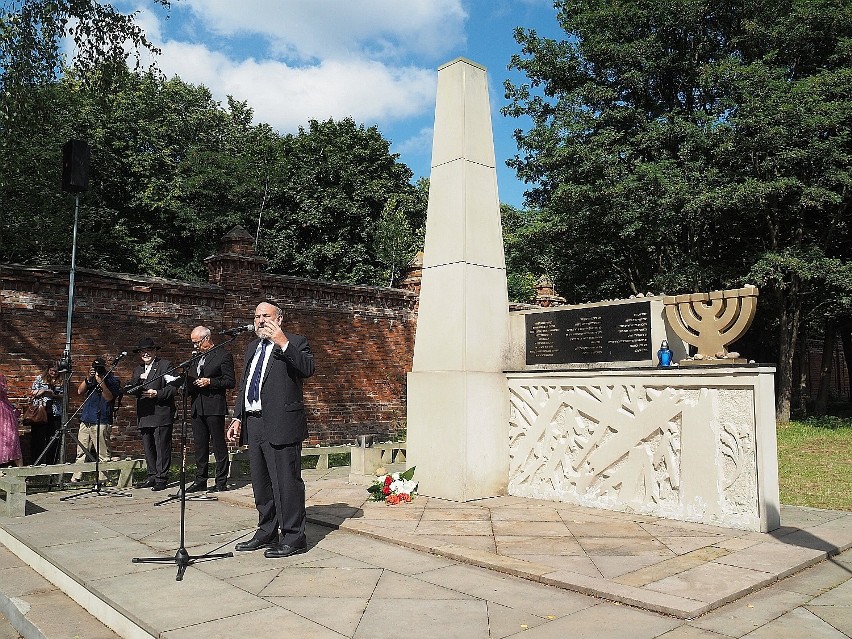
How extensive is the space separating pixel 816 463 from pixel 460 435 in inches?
286

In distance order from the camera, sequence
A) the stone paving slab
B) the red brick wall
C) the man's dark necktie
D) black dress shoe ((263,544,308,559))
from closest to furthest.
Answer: the stone paving slab, black dress shoe ((263,544,308,559)), the man's dark necktie, the red brick wall

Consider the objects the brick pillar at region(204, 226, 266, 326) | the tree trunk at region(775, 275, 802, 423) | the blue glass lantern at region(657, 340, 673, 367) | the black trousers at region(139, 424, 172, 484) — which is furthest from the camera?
the tree trunk at region(775, 275, 802, 423)

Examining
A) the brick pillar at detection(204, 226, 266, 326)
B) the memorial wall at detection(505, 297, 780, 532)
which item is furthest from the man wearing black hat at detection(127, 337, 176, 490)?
the brick pillar at detection(204, 226, 266, 326)

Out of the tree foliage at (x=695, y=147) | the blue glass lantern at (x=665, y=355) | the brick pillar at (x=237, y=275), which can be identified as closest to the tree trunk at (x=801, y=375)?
the tree foliage at (x=695, y=147)

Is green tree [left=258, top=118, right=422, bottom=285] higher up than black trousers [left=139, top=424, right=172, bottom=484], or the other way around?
green tree [left=258, top=118, right=422, bottom=285]

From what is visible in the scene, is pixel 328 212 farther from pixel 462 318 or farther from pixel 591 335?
pixel 591 335

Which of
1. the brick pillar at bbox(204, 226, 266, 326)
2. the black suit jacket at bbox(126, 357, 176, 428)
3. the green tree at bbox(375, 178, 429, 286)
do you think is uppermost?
the green tree at bbox(375, 178, 429, 286)

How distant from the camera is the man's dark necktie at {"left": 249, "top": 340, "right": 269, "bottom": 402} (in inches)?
203

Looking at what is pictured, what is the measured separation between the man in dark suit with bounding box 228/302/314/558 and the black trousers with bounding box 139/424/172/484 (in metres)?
3.51

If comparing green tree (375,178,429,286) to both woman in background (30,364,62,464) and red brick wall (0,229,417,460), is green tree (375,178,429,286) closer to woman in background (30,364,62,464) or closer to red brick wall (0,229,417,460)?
red brick wall (0,229,417,460)

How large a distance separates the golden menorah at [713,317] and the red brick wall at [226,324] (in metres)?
9.00

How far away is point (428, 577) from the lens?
432cm

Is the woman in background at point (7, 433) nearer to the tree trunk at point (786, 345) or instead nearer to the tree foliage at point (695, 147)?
the tree foliage at point (695, 147)

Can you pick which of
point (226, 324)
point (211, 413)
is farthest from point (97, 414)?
point (226, 324)
